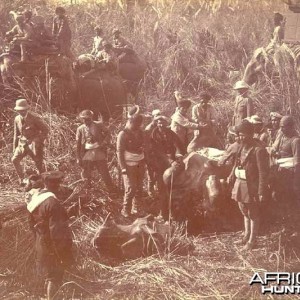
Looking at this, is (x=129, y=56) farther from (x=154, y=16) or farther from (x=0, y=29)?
(x=0, y=29)

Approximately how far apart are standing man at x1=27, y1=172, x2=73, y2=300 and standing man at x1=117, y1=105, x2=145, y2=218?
26.3 inches

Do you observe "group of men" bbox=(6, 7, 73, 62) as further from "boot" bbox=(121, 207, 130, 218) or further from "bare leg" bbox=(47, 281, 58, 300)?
"bare leg" bbox=(47, 281, 58, 300)

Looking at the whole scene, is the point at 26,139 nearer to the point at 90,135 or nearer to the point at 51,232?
the point at 90,135

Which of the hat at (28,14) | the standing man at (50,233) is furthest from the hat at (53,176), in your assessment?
the hat at (28,14)

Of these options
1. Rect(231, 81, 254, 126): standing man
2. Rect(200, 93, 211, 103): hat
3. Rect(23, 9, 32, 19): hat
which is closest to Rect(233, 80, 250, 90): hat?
Rect(231, 81, 254, 126): standing man

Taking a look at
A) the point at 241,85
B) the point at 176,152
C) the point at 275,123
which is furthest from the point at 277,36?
the point at 176,152

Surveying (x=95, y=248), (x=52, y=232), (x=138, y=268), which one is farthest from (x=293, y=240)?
(x=52, y=232)

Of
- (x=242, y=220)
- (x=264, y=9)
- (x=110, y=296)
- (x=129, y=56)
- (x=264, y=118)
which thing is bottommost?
(x=110, y=296)

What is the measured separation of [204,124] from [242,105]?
45 cm

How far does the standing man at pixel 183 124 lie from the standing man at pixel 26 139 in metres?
1.41

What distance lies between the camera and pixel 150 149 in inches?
257

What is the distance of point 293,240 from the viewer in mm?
6484

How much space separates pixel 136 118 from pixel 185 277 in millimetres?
1687

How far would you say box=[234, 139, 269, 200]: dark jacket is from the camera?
6.26 m
